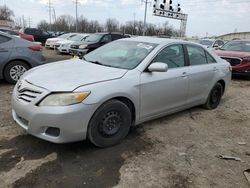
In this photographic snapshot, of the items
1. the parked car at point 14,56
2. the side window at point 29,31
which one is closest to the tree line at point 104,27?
the side window at point 29,31

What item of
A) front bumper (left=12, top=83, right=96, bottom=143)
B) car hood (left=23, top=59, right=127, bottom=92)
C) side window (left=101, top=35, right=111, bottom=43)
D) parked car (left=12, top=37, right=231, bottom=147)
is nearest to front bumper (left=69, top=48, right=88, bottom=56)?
side window (left=101, top=35, right=111, bottom=43)

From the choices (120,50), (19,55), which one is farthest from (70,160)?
(19,55)

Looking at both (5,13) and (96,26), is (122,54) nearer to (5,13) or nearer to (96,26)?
(96,26)

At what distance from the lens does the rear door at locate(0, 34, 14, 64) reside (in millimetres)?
6414

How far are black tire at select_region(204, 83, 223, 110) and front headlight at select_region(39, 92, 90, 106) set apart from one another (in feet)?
11.2

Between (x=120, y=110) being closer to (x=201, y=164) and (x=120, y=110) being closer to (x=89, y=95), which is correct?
(x=89, y=95)

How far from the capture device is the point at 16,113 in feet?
11.3

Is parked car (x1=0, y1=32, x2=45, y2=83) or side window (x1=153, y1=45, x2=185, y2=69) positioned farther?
parked car (x1=0, y1=32, x2=45, y2=83)

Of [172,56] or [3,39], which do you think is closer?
[172,56]

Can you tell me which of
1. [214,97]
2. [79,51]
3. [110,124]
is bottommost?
[214,97]

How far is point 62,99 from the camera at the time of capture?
9.91ft

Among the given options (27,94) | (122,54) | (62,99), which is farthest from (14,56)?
(62,99)

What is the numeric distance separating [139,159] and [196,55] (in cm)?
266

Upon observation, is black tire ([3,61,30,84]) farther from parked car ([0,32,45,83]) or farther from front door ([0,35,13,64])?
front door ([0,35,13,64])
